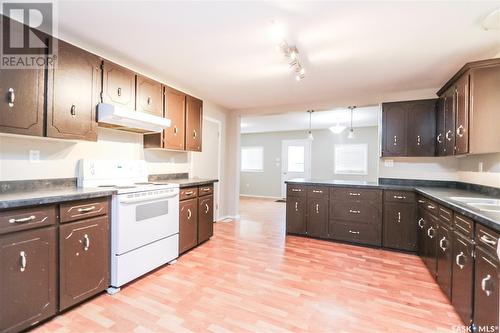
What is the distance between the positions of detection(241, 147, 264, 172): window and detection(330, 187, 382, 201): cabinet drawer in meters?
4.84

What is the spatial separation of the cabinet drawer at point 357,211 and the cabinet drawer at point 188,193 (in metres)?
2.06

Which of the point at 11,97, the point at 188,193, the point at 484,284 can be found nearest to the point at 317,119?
the point at 188,193

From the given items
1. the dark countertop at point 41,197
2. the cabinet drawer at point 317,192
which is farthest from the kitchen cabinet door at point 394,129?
the dark countertop at point 41,197

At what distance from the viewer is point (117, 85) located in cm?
252

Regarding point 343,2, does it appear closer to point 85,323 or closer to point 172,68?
point 172,68

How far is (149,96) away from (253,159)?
5.88 meters

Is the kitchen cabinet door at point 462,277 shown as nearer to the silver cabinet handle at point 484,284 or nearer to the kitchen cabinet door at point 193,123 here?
the silver cabinet handle at point 484,284

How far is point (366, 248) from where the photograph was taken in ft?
11.2

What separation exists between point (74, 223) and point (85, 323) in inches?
28.9

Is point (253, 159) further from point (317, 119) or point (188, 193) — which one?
point (188, 193)

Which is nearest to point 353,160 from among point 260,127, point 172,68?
point 260,127

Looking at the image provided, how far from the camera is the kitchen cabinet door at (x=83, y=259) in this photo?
1.81m

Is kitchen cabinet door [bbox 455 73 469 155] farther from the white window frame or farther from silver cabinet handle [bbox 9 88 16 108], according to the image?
the white window frame

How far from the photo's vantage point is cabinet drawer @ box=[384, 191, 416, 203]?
3229mm
